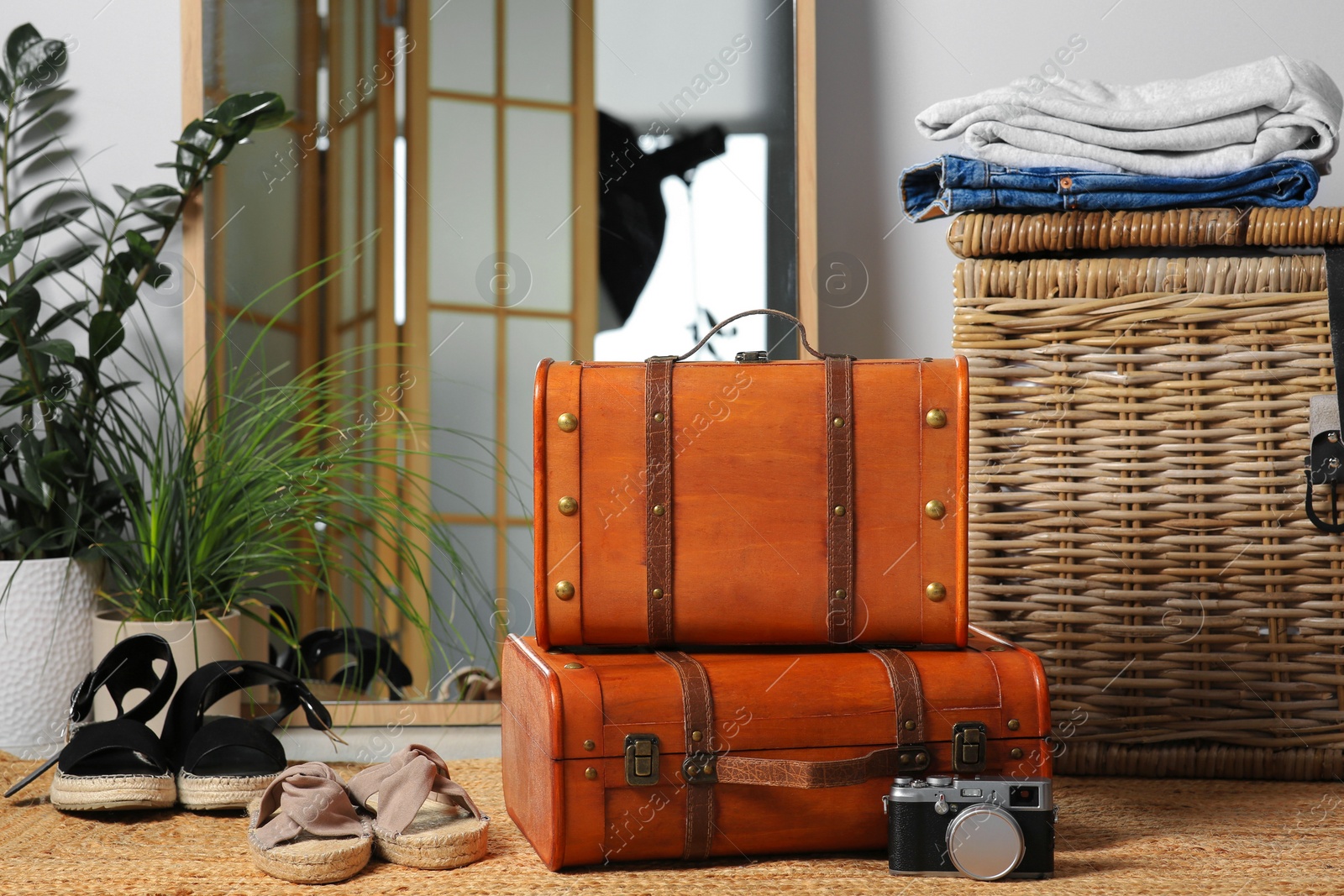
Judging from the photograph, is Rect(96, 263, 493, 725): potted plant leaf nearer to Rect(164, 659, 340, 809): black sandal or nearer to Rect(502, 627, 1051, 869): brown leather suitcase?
Rect(164, 659, 340, 809): black sandal

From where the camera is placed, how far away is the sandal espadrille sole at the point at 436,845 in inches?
44.8

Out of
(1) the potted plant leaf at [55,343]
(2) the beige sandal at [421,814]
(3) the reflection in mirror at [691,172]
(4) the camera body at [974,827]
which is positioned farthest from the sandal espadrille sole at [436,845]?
(3) the reflection in mirror at [691,172]

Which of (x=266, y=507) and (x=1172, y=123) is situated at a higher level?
(x=1172, y=123)

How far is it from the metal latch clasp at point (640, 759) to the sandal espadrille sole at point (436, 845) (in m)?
0.19

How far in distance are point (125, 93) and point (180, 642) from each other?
3.16ft

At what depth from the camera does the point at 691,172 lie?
1783mm

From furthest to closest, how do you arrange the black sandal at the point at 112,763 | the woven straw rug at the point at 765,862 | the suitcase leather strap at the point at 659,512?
the black sandal at the point at 112,763
the suitcase leather strap at the point at 659,512
the woven straw rug at the point at 765,862

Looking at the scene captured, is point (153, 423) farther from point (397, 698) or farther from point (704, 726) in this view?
point (704, 726)

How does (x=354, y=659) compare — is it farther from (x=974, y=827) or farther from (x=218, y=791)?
(x=974, y=827)

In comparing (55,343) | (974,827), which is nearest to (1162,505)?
(974,827)

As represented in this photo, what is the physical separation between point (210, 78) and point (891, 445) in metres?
1.32

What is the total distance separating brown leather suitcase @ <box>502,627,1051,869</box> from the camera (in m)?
1.10

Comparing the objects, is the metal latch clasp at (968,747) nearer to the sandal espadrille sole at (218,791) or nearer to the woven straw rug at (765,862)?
the woven straw rug at (765,862)

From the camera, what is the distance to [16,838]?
Answer: 124cm
